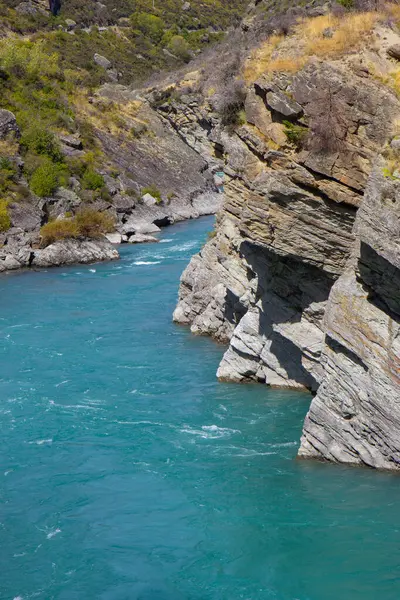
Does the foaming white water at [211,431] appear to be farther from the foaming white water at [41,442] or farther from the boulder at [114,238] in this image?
the boulder at [114,238]

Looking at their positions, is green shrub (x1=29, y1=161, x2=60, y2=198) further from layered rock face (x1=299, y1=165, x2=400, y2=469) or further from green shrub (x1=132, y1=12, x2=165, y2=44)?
green shrub (x1=132, y1=12, x2=165, y2=44)

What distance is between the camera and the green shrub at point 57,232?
51.8 m

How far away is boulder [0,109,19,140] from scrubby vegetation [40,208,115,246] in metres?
10.6

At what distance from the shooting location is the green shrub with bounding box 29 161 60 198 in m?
59.3

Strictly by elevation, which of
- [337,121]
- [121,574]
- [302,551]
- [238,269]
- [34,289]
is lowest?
[34,289]

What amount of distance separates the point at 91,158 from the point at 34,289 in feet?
89.2

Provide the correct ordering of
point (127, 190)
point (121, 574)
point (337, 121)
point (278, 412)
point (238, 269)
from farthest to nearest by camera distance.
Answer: point (127, 190) < point (238, 269) < point (278, 412) < point (337, 121) < point (121, 574)

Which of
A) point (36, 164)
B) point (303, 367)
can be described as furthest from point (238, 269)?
point (36, 164)

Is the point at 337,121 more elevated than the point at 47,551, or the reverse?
the point at 337,121

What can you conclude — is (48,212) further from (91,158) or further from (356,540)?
(356,540)

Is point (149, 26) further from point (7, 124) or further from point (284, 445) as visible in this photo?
point (284, 445)

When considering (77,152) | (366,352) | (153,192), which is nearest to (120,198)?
(153,192)

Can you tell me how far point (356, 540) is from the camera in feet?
54.4

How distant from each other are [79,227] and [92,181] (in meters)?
10.9
